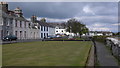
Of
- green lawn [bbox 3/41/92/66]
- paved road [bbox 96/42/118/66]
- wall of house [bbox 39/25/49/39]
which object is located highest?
wall of house [bbox 39/25/49/39]

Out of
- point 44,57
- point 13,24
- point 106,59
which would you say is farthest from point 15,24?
point 106,59

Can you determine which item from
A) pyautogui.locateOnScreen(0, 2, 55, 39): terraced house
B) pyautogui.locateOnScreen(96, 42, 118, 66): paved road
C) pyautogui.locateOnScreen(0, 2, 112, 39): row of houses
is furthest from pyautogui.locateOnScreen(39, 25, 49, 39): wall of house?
pyautogui.locateOnScreen(96, 42, 118, 66): paved road

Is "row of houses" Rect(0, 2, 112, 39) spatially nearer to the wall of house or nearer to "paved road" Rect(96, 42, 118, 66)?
the wall of house

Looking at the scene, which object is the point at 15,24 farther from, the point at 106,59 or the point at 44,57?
the point at 106,59

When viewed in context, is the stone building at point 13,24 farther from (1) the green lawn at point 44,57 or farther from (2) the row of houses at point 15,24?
(1) the green lawn at point 44,57

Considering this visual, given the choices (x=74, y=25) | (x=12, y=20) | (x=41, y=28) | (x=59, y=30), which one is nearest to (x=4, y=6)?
(x=12, y=20)

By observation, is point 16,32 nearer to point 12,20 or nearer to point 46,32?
point 12,20

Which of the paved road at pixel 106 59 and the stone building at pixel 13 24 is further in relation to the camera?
the stone building at pixel 13 24

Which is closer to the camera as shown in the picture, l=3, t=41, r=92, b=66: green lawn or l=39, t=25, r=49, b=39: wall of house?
l=3, t=41, r=92, b=66: green lawn

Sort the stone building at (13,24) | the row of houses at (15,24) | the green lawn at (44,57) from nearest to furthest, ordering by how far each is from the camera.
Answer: the green lawn at (44,57) → the stone building at (13,24) → the row of houses at (15,24)

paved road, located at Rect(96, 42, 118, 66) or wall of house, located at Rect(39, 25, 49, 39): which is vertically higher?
wall of house, located at Rect(39, 25, 49, 39)

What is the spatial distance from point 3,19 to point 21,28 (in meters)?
9.77

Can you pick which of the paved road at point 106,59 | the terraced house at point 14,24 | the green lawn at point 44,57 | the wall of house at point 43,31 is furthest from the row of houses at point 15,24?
the paved road at point 106,59

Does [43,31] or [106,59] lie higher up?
[43,31]
